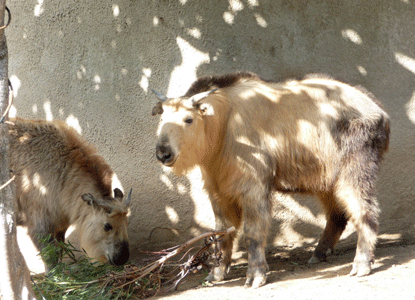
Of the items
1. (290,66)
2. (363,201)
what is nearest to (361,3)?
(290,66)

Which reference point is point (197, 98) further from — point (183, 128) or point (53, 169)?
point (53, 169)

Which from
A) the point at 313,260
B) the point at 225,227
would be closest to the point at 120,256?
the point at 225,227

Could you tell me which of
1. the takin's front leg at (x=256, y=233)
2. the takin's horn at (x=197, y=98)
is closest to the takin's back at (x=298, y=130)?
the takin's horn at (x=197, y=98)

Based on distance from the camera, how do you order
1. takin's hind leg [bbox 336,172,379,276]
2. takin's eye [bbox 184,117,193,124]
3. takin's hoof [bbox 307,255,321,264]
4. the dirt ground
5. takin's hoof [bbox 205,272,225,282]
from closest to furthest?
1. the dirt ground
2. takin's eye [bbox 184,117,193,124]
3. takin's hind leg [bbox 336,172,379,276]
4. takin's hoof [bbox 205,272,225,282]
5. takin's hoof [bbox 307,255,321,264]

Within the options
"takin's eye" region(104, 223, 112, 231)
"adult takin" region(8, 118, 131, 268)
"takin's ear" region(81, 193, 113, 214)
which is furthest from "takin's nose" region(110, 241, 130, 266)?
"takin's ear" region(81, 193, 113, 214)

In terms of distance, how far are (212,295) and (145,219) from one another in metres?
1.48

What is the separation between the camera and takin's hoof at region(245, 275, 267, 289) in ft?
11.8

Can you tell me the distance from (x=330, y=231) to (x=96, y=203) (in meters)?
2.13

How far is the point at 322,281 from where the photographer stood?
141 inches

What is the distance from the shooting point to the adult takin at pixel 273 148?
12.0ft

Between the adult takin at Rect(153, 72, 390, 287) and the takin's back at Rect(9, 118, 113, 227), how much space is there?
0.98 meters

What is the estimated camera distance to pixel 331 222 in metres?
4.34

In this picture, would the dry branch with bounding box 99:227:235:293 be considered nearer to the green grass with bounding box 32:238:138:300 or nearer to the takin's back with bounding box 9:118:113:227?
the green grass with bounding box 32:238:138:300

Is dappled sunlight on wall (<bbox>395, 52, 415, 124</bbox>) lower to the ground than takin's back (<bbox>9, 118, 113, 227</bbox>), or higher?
higher
